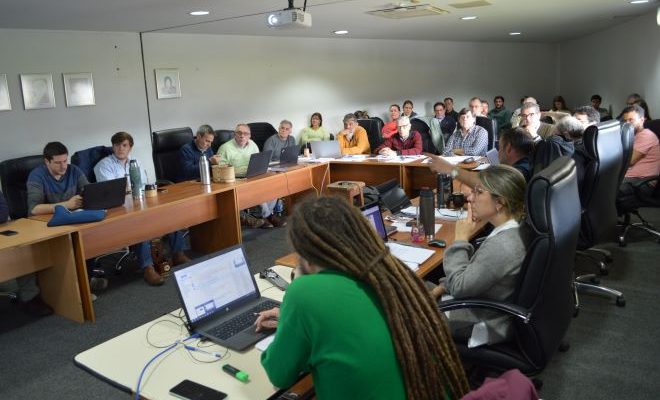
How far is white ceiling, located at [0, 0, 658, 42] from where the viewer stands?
4156 millimetres

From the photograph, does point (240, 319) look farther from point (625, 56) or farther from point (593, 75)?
point (593, 75)

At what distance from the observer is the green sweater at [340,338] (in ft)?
3.91

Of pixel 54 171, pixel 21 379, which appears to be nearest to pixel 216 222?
pixel 54 171

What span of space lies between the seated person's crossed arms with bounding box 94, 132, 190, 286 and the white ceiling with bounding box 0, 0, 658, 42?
41.8 inches

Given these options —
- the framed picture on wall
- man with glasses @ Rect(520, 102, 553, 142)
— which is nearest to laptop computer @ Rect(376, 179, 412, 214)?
man with glasses @ Rect(520, 102, 553, 142)

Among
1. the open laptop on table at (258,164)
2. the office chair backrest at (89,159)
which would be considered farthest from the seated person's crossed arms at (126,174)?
the open laptop on table at (258,164)

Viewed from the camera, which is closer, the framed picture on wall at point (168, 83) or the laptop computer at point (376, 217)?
the laptop computer at point (376, 217)

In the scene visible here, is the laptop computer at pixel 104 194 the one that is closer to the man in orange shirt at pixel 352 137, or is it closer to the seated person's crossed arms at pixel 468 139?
the man in orange shirt at pixel 352 137

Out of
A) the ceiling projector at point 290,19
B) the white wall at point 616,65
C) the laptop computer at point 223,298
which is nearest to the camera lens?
the laptop computer at point 223,298

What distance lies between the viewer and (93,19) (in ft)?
15.3

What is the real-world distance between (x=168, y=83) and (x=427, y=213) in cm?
449

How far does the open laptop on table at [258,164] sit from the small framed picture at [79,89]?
6.68ft

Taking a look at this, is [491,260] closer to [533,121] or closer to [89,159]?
[533,121]

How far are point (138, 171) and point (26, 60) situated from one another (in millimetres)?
2034
